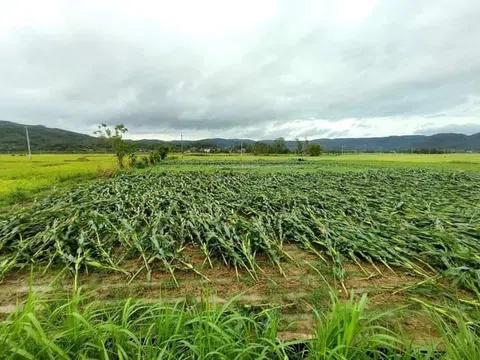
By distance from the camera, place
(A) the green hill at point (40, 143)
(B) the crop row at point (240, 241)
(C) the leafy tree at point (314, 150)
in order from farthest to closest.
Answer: (A) the green hill at point (40, 143) → (C) the leafy tree at point (314, 150) → (B) the crop row at point (240, 241)

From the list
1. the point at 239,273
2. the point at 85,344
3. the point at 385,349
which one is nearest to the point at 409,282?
the point at 385,349

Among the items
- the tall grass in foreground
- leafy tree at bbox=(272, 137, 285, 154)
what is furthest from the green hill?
the tall grass in foreground

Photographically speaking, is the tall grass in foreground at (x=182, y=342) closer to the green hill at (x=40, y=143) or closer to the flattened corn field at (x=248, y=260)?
the flattened corn field at (x=248, y=260)

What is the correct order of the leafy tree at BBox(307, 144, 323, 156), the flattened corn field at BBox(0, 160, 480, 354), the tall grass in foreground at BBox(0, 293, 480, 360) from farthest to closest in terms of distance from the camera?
1. the leafy tree at BBox(307, 144, 323, 156)
2. the flattened corn field at BBox(0, 160, 480, 354)
3. the tall grass in foreground at BBox(0, 293, 480, 360)

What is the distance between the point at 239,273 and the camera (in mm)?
3791

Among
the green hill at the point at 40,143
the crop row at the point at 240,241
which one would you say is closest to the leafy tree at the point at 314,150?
the green hill at the point at 40,143

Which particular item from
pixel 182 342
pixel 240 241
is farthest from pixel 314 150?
pixel 182 342

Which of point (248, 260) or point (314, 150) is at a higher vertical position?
point (248, 260)

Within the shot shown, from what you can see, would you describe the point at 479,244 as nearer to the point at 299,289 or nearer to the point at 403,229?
the point at 403,229

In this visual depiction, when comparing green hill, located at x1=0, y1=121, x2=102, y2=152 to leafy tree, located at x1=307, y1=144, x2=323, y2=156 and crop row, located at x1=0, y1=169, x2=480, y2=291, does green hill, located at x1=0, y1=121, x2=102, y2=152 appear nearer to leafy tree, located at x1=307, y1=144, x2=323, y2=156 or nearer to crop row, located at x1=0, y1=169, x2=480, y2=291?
leafy tree, located at x1=307, y1=144, x2=323, y2=156

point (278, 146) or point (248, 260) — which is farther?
point (278, 146)

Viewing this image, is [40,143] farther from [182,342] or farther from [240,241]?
[182,342]

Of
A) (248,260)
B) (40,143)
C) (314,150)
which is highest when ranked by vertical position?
(40,143)

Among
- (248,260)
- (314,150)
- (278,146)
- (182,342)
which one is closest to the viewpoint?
(182,342)
